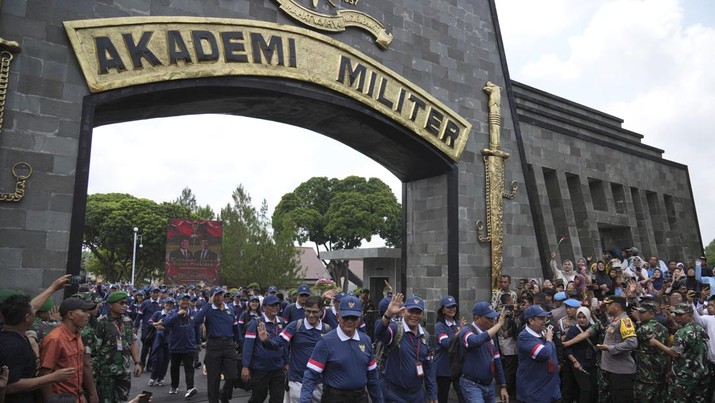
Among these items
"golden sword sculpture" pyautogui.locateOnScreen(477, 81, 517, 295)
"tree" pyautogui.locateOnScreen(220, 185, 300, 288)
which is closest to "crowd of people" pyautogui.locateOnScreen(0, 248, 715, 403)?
"golden sword sculpture" pyautogui.locateOnScreen(477, 81, 517, 295)

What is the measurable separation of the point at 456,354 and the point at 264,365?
9.34ft

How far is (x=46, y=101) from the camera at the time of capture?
25.3 feet

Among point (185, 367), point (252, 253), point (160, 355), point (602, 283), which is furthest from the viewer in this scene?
point (252, 253)

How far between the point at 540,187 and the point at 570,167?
239cm

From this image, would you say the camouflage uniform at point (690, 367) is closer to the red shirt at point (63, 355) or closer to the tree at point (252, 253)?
the red shirt at point (63, 355)

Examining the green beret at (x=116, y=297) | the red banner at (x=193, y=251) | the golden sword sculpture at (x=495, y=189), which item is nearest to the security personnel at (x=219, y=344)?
the green beret at (x=116, y=297)

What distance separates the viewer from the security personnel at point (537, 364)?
6.18 m

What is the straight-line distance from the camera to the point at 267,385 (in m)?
7.60

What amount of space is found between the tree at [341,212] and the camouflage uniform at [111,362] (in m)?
39.5

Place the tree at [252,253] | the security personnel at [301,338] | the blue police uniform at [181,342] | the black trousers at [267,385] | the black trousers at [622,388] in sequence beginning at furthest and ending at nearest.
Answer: the tree at [252,253], the blue police uniform at [181,342], the black trousers at [267,385], the black trousers at [622,388], the security personnel at [301,338]

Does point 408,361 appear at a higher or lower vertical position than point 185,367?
higher

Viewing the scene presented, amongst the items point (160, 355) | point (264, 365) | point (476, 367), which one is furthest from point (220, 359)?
point (476, 367)

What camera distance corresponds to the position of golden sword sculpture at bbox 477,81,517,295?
12.5 metres

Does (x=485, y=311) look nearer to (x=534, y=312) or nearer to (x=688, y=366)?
(x=534, y=312)
